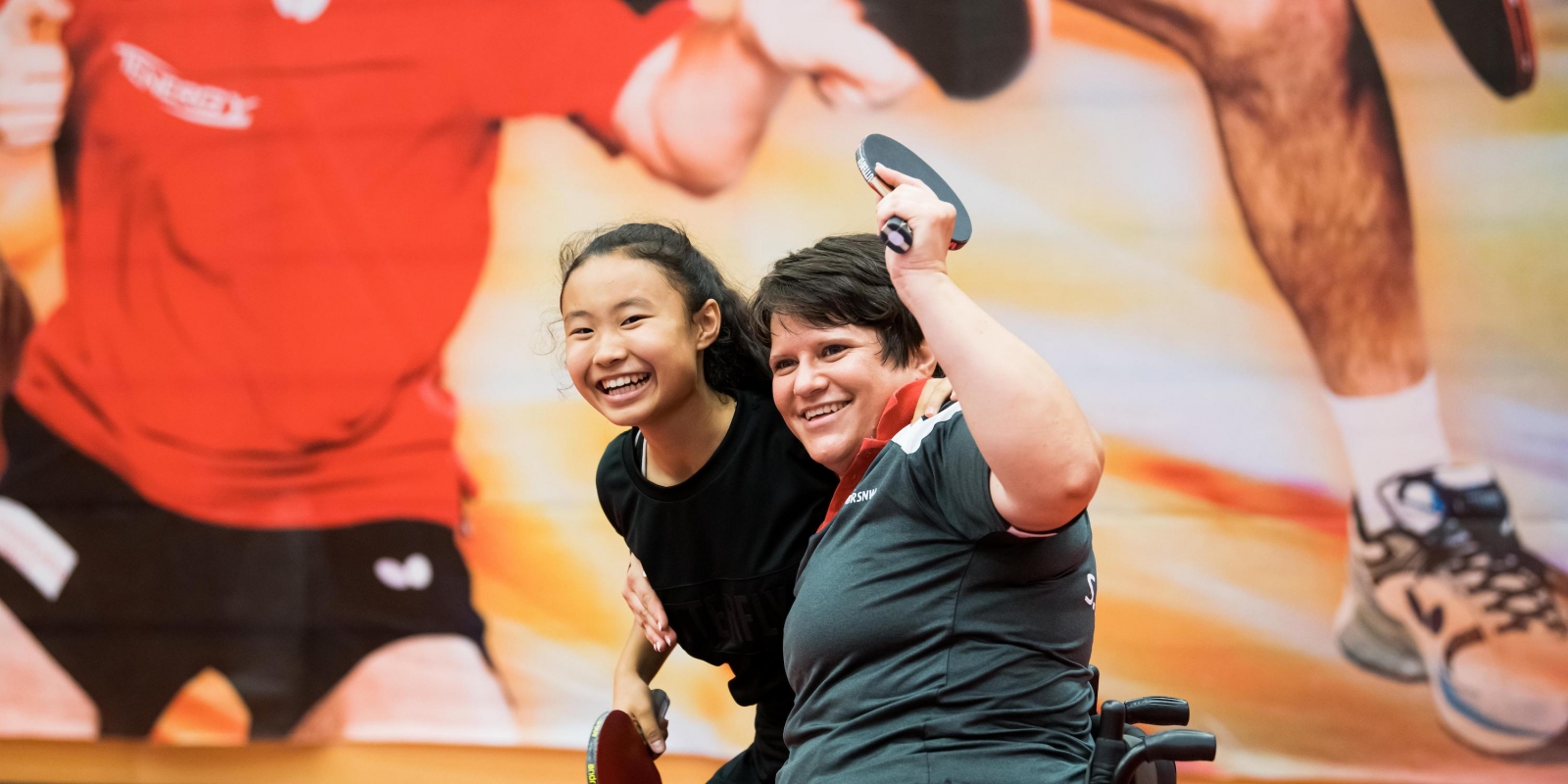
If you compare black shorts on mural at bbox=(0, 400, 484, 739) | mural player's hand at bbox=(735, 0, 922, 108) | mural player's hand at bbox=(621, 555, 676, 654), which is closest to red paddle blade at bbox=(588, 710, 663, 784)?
mural player's hand at bbox=(621, 555, 676, 654)

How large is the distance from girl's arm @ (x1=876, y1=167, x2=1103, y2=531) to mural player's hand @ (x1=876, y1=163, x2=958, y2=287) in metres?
0.03

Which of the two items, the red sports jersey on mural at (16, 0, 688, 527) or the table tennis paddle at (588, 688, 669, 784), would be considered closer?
the table tennis paddle at (588, 688, 669, 784)

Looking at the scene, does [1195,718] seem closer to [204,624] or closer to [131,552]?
[204,624]

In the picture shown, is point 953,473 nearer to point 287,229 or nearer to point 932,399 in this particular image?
point 932,399

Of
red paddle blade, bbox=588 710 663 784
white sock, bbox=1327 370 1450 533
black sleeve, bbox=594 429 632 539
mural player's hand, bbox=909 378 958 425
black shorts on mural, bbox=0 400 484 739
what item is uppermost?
mural player's hand, bbox=909 378 958 425

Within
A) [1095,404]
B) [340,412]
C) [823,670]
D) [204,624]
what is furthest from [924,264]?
[204,624]

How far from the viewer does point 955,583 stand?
4.09 ft

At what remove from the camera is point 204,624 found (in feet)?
11.2

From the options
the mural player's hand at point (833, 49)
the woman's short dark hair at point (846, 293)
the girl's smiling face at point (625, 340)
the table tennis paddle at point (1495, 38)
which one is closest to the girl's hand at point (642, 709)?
the girl's smiling face at point (625, 340)

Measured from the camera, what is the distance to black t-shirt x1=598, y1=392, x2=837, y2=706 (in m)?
1.79

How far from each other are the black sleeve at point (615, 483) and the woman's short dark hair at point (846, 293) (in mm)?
518

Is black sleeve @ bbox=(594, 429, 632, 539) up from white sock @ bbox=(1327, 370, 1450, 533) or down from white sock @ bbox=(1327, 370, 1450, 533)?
up

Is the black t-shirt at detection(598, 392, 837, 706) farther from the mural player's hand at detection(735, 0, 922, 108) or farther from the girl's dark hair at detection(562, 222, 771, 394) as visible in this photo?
the mural player's hand at detection(735, 0, 922, 108)

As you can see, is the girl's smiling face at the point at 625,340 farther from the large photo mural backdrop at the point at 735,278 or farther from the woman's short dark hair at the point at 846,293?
the large photo mural backdrop at the point at 735,278
